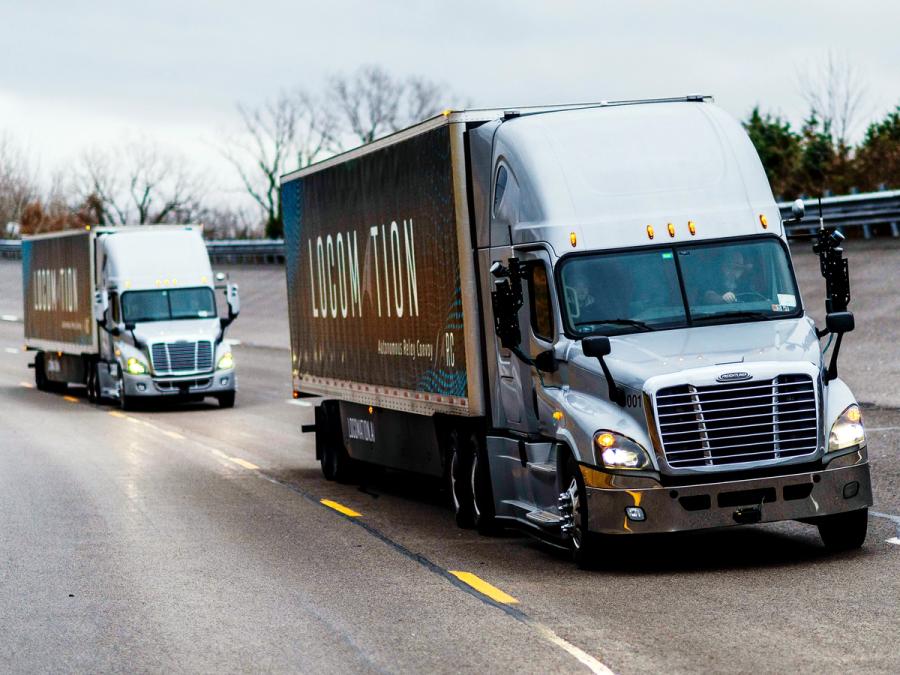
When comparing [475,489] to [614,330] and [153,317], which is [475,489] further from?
[153,317]

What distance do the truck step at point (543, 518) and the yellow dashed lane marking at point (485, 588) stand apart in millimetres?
701

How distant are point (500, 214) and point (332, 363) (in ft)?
18.5

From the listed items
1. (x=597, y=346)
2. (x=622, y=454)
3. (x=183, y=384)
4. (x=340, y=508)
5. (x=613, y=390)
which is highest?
(x=597, y=346)

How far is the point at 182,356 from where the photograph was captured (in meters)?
32.2

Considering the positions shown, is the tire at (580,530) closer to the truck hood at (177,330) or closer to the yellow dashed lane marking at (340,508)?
the yellow dashed lane marking at (340,508)

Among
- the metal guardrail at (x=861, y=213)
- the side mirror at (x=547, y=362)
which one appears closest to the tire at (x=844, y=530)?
the side mirror at (x=547, y=362)

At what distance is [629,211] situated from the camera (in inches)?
480

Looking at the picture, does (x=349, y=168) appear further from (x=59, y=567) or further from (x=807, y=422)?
(x=807, y=422)

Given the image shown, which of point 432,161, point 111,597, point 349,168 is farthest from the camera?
point 349,168

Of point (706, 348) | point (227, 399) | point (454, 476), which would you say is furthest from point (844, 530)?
point (227, 399)

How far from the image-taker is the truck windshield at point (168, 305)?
3256 cm

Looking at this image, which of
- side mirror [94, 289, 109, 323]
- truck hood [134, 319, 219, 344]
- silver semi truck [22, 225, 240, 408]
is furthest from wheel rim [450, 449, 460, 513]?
side mirror [94, 289, 109, 323]

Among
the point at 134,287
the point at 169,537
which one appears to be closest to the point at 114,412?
the point at 134,287

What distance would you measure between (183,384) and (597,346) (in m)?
21.8
